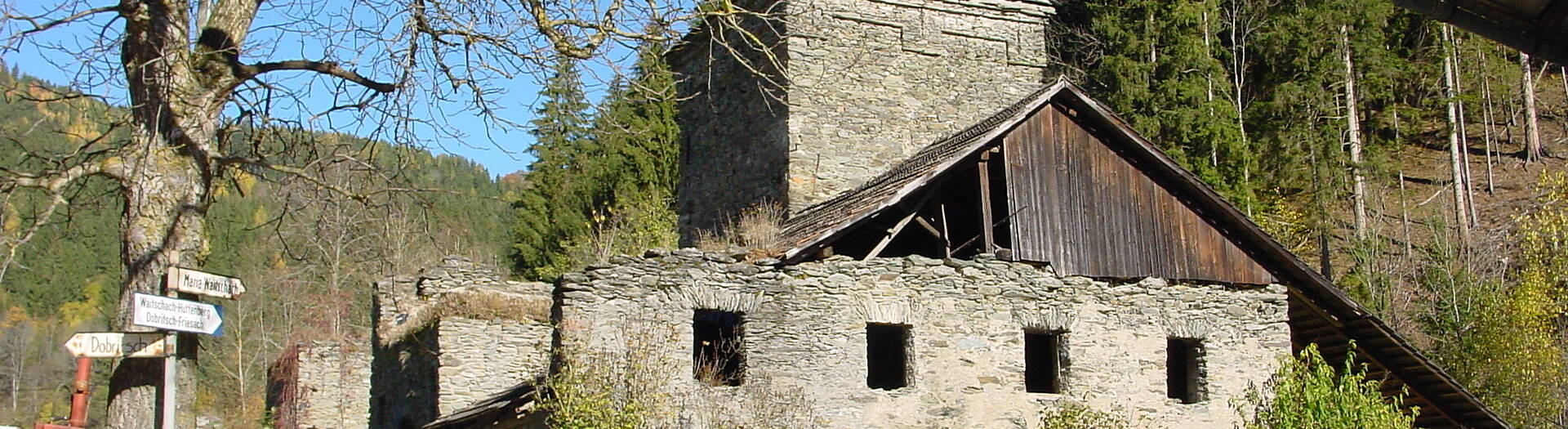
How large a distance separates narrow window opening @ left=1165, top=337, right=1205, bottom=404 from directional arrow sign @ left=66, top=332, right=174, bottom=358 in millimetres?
10802

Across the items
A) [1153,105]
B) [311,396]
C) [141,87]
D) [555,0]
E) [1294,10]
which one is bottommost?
[311,396]

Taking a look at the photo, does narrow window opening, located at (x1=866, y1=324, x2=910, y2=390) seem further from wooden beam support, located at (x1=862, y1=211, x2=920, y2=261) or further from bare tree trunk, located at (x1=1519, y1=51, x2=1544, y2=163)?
bare tree trunk, located at (x1=1519, y1=51, x2=1544, y2=163)

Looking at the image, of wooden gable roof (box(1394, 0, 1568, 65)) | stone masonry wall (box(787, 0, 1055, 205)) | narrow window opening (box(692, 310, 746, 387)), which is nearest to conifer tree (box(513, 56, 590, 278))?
stone masonry wall (box(787, 0, 1055, 205))

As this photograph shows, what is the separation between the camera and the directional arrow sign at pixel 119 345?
6.88 meters

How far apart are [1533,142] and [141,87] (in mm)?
35490

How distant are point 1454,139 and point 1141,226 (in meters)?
19.3

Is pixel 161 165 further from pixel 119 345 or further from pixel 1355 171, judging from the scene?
pixel 1355 171

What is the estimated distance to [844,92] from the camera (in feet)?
73.8

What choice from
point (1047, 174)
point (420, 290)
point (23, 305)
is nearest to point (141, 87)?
point (1047, 174)

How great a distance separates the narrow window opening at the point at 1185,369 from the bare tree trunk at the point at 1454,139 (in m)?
12.9

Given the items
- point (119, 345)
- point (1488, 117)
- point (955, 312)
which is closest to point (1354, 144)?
point (1488, 117)

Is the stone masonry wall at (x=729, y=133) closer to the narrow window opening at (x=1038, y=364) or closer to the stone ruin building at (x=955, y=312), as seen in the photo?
the stone ruin building at (x=955, y=312)

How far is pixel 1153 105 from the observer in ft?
84.9

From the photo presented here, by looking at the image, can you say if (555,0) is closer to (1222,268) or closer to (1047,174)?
(1047,174)
